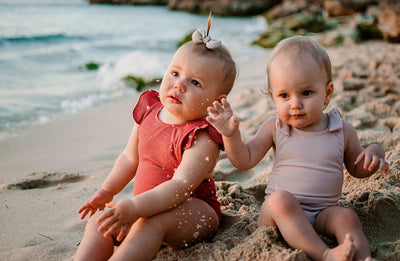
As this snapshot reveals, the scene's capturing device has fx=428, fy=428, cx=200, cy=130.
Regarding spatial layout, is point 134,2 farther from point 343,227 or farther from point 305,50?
point 343,227

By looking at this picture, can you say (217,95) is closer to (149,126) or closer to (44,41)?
(149,126)

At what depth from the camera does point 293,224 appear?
1817 mm

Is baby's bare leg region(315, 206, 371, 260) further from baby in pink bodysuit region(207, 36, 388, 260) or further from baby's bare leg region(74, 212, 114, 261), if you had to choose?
baby's bare leg region(74, 212, 114, 261)

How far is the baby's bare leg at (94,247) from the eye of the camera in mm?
1881

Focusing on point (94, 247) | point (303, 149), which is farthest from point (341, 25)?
point (94, 247)

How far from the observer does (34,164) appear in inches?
136

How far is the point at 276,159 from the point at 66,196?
1.43 metres

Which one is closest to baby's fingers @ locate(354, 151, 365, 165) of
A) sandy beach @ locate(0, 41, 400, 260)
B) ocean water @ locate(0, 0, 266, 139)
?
sandy beach @ locate(0, 41, 400, 260)

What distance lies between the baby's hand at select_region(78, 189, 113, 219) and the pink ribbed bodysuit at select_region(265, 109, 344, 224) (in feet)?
2.72

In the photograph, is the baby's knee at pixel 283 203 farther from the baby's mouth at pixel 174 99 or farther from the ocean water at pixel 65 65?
the ocean water at pixel 65 65

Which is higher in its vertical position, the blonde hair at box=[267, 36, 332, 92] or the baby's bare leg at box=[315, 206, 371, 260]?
the blonde hair at box=[267, 36, 332, 92]

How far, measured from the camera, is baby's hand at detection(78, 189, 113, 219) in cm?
209

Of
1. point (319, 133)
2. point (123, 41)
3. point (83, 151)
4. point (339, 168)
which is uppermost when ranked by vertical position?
point (319, 133)

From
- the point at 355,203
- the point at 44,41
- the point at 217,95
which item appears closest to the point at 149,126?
the point at 217,95
